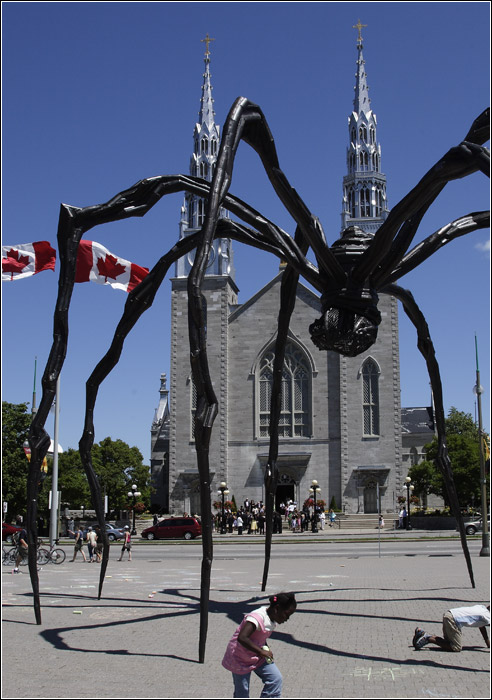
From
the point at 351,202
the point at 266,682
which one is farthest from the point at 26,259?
the point at 351,202

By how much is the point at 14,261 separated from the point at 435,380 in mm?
8309

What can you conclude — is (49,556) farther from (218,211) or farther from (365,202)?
(365,202)

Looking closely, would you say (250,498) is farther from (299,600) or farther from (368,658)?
(368,658)

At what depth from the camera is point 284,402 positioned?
5612 cm

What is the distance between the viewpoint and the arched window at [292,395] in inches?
2169

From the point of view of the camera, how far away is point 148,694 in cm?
666

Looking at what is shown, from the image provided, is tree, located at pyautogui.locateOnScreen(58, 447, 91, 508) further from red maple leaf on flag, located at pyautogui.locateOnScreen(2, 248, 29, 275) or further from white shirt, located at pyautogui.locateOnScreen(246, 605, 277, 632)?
white shirt, located at pyautogui.locateOnScreen(246, 605, 277, 632)

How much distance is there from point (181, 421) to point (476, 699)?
49.5 m

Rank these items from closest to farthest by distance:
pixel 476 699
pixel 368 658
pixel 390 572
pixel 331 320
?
1. pixel 476 699
2. pixel 368 658
3. pixel 331 320
4. pixel 390 572

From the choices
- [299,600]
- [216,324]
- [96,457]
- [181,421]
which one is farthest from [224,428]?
[299,600]

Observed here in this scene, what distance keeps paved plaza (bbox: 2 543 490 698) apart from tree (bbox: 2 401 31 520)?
30.6 m

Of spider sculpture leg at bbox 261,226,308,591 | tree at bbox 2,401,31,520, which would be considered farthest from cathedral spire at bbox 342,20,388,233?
spider sculpture leg at bbox 261,226,308,591

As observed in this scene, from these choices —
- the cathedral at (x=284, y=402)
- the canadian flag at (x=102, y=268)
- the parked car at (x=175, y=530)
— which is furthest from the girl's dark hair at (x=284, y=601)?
the cathedral at (x=284, y=402)

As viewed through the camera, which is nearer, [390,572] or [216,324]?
[390,572]
